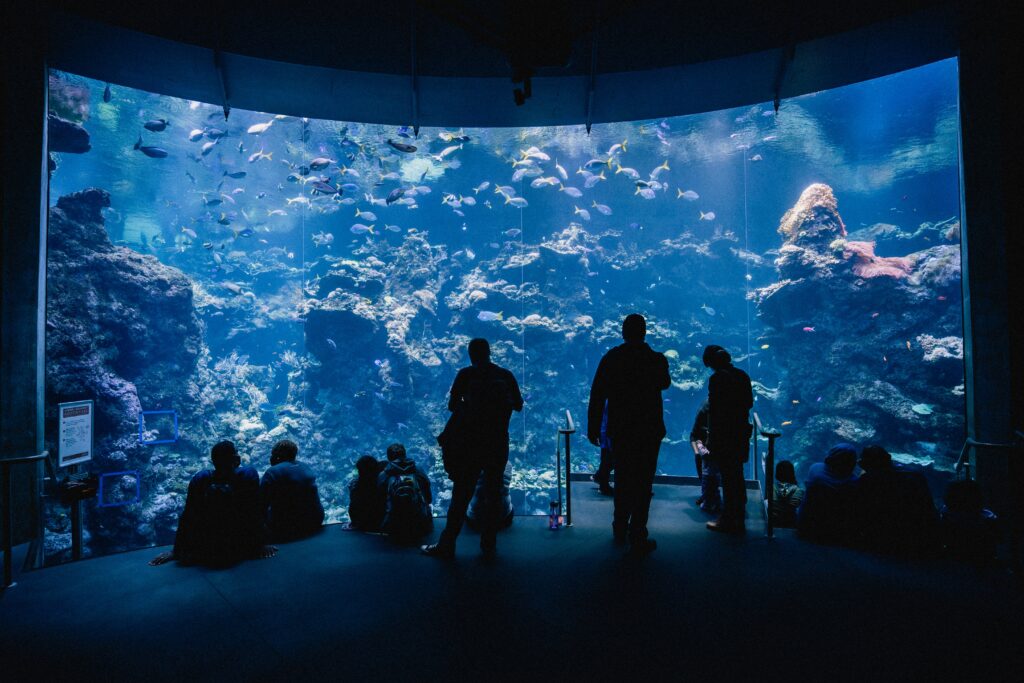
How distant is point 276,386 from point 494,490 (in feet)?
89.4

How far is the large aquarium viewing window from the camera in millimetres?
12664

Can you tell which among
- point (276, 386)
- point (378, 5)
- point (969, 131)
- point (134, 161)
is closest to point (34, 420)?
point (378, 5)

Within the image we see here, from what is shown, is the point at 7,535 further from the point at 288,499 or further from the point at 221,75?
the point at 221,75

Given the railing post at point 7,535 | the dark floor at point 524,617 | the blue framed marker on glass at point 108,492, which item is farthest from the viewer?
the blue framed marker on glass at point 108,492

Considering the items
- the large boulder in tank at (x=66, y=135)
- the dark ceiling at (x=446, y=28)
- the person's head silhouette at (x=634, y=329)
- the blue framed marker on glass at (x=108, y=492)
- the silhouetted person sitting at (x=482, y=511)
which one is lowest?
the blue framed marker on glass at (x=108, y=492)

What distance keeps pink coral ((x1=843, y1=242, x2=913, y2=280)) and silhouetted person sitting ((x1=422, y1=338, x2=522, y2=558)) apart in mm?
18632

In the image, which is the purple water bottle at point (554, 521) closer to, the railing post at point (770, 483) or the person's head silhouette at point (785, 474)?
the railing post at point (770, 483)

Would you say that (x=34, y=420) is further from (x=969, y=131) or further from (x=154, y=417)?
(x=154, y=417)

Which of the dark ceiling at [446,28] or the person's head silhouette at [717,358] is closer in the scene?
the person's head silhouette at [717,358]

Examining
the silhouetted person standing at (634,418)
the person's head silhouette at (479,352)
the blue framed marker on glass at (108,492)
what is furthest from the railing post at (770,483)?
the blue framed marker on glass at (108,492)

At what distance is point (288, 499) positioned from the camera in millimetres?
4129

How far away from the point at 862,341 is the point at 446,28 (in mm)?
18081

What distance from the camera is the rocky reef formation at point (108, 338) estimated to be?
414 inches

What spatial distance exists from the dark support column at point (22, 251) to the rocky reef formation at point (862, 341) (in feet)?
63.9
